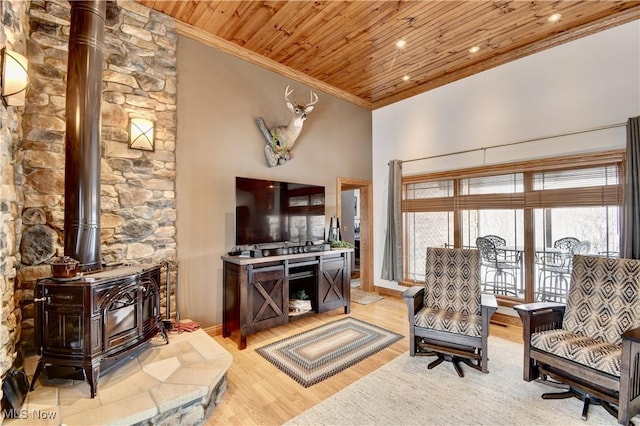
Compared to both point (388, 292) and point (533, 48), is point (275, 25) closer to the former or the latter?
point (533, 48)

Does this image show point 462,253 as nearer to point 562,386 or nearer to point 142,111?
point 562,386

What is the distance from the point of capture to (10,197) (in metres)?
2.08

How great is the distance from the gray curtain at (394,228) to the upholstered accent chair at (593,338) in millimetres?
2566

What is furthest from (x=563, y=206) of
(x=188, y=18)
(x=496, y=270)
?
(x=188, y=18)

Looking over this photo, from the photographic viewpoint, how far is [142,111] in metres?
3.03

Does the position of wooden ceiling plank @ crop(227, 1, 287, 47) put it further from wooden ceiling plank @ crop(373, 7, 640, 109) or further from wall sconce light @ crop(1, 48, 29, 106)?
wooden ceiling plank @ crop(373, 7, 640, 109)

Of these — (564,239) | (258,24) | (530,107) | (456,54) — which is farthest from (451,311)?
(258,24)

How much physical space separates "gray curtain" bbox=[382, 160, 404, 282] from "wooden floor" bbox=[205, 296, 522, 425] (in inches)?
52.7

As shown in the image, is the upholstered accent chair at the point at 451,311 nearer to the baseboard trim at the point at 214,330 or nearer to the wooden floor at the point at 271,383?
the wooden floor at the point at 271,383

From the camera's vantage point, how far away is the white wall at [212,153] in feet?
10.9

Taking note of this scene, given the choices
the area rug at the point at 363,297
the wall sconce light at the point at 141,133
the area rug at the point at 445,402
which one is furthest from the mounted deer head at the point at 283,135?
the area rug at the point at 445,402

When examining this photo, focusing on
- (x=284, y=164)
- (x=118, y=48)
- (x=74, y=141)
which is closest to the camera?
(x=74, y=141)

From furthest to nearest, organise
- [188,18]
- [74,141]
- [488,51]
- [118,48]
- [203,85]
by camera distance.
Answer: [488,51] → [203,85] → [188,18] → [118,48] → [74,141]

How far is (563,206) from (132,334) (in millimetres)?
4744
